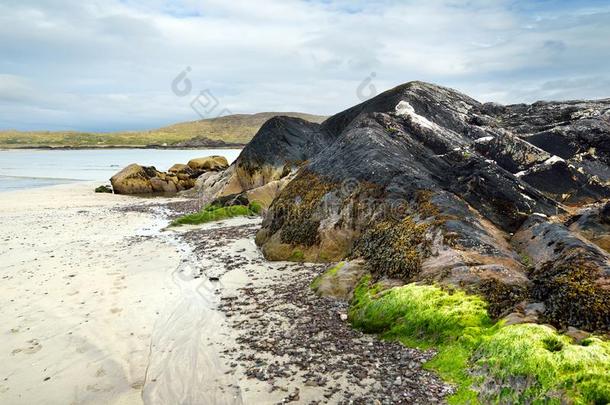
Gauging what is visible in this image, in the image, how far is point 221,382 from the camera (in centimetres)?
631

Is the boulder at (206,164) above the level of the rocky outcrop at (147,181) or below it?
above

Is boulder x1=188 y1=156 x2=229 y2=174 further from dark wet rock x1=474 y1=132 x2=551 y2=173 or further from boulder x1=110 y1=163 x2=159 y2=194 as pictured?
dark wet rock x1=474 y1=132 x2=551 y2=173

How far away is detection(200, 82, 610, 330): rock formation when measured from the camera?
23.1 ft

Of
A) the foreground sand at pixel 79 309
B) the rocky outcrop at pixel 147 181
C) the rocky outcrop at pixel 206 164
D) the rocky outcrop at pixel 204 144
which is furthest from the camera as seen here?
the rocky outcrop at pixel 204 144

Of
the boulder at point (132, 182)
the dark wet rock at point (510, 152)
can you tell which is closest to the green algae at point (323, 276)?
the dark wet rock at point (510, 152)

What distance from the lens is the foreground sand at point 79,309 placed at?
6512mm

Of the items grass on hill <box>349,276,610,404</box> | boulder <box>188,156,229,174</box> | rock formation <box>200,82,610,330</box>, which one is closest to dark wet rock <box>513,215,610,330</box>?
rock formation <box>200,82,610,330</box>

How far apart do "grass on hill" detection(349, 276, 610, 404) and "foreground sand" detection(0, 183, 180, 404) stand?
4048 millimetres

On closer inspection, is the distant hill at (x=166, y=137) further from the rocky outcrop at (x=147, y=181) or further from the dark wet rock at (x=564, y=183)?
the dark wet rock at (x=564, y=183)

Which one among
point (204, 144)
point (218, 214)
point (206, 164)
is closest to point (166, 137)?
point (204, 144)

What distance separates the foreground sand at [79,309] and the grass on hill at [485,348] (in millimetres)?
4048

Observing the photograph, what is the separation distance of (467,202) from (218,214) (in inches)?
468

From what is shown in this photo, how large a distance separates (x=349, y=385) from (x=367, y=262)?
3923 mm

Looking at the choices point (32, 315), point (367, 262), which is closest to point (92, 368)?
point (32, 315)
